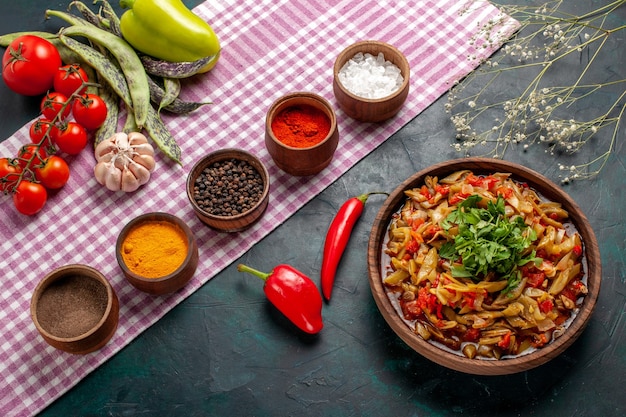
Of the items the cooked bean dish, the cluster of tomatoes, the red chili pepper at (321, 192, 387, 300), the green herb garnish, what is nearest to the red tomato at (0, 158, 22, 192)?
the cluster of tomatoes

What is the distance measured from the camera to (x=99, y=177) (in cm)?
362

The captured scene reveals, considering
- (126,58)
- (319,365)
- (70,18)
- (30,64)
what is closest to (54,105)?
(30,64)

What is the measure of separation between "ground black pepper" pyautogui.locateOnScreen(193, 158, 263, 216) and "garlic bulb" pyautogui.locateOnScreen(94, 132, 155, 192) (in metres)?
0.33

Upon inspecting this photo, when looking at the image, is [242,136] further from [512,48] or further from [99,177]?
[512,48]

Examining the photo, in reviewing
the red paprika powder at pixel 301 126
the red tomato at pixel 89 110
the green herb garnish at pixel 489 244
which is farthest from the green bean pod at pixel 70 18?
the green herb garnish at pixel 489 244

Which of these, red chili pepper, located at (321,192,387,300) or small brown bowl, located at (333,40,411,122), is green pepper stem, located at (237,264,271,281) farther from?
small brown bowl, located at (333,40,411,122)

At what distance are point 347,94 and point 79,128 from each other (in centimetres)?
142

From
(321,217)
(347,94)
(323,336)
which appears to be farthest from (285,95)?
(323,336)

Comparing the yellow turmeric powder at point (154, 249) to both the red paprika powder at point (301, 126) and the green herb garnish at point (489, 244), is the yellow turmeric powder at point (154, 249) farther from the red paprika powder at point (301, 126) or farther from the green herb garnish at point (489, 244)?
the green herb garnish at point (489, 244)

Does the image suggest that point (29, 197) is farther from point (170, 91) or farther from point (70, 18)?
point (70, 18)

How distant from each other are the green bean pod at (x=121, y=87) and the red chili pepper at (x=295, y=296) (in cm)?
84

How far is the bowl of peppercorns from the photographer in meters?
3.46

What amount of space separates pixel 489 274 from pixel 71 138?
220 centimetres

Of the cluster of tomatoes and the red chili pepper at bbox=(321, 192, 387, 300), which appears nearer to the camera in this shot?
the red chili pepper at bbox=(321, 192, 387, 300)
